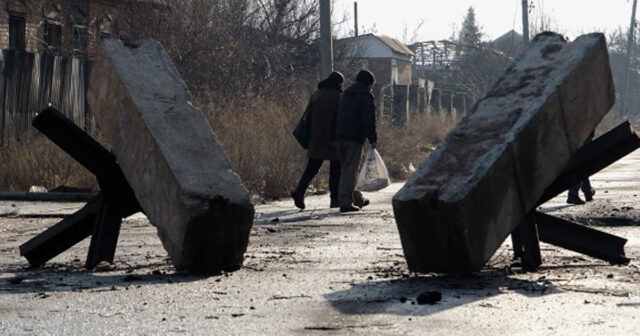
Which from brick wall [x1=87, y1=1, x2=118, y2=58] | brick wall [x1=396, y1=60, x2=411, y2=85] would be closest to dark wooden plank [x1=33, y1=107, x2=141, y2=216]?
brick wall [x1=87, y1=1, x2=118, y2=58]

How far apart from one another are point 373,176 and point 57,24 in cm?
2106

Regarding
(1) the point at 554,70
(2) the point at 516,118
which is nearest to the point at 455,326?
(2) the point at 516,118

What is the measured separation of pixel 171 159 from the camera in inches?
337

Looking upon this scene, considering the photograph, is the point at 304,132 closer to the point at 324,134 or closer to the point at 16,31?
the point at 324,134

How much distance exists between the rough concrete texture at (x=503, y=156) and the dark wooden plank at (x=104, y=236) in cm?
228

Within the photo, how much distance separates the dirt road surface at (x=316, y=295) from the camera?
636cm

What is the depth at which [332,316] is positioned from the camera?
21.9ft

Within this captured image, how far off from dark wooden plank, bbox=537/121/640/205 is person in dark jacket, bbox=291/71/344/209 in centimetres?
733

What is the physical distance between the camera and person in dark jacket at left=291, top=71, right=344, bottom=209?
16.2m

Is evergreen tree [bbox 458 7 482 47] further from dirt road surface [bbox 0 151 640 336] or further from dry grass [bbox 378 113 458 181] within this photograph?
dirt road surface [bbox 0 151 640 336]

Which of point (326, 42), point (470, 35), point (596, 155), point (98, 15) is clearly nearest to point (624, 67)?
point (470, 35)

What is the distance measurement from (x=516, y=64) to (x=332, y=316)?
3.37 metres

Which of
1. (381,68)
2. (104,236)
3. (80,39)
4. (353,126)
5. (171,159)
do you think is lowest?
(104,236)

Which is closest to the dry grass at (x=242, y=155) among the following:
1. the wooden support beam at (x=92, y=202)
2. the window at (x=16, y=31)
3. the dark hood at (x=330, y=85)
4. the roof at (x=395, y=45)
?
the dark hood at (x=330, y=85)
